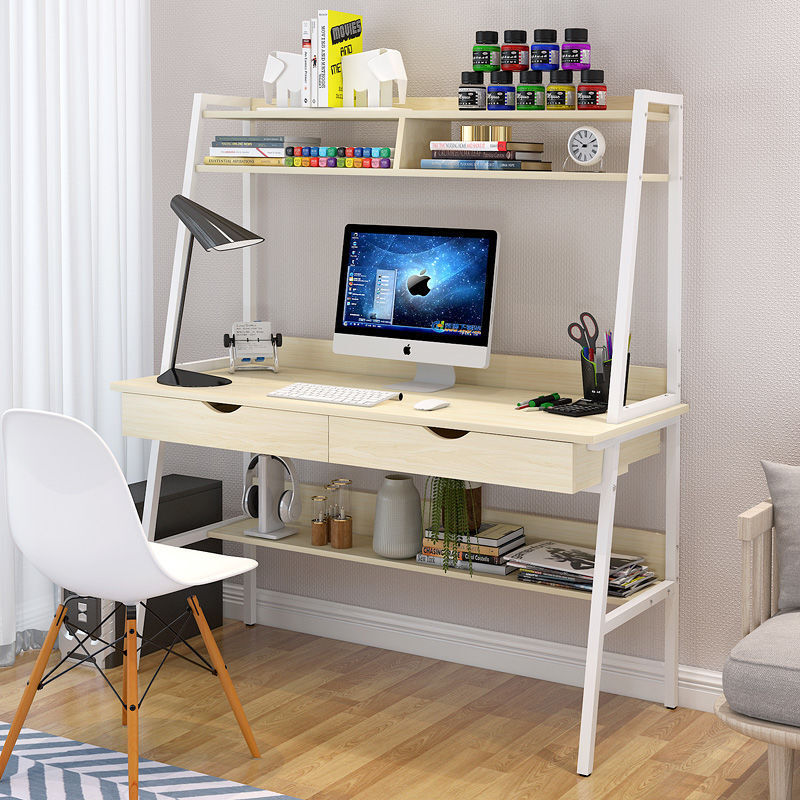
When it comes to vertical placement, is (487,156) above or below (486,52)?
below

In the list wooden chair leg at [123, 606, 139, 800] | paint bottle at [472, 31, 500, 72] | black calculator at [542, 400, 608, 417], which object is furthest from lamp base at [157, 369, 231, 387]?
paint bottle at [472, 31, 500, 72]

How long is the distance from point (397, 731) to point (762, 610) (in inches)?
36.7

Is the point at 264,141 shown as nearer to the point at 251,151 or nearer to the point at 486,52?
the point at 251,151

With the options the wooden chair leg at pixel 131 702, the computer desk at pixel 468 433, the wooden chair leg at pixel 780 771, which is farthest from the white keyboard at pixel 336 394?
the wooden chair leg at pixel 780 771

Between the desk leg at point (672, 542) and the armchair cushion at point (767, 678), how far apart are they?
64 cm

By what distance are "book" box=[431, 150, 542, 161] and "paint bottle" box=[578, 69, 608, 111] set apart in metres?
0.17

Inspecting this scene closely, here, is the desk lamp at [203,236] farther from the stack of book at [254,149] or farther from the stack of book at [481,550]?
the stack of book at [481,550]

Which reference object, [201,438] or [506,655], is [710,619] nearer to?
[506,655]

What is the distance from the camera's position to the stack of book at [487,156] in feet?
9.36

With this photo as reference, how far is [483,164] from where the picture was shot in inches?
113

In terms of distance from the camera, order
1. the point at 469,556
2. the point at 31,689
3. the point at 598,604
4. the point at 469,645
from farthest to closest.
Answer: the point at 469,645
the point at 469,556
the point at 598,604
the point at 31,689


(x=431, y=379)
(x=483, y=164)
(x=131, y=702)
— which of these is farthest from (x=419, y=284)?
(x=131, y=702)

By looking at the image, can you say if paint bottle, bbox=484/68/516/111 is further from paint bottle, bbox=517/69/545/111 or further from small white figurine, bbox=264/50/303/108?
small white figurine, bbox=264/50/303/108

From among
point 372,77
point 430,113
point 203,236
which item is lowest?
point 203,236
